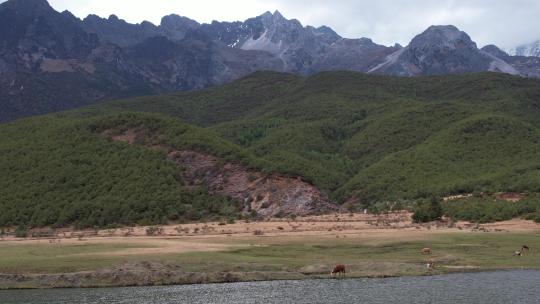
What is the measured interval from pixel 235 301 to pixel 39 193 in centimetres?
8343

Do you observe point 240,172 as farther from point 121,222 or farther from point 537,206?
point 537,206

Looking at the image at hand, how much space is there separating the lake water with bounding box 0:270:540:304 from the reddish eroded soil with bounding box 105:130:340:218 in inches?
2578

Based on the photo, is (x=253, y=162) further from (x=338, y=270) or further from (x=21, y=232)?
(x=338, y=270)

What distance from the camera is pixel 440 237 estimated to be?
3071 inches

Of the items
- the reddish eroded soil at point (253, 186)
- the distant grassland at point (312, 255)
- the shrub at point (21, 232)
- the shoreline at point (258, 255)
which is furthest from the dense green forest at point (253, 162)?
the distant grassland at point (312, 255)

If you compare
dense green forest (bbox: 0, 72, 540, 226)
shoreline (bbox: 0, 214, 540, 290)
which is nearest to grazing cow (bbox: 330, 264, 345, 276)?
shoreline (bbox: 0, 214, 540, 290)

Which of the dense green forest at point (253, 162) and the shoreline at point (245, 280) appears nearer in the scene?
the shoreline at point (245, 280)

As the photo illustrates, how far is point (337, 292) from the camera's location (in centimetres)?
5053

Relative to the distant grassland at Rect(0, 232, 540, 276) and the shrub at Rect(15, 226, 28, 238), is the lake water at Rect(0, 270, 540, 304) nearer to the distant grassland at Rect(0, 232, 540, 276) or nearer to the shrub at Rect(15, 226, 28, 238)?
the distant grassland at Rect(0, 232, 540, 276)

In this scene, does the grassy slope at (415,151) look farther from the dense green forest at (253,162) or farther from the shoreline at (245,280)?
the shoreline at (245,280)

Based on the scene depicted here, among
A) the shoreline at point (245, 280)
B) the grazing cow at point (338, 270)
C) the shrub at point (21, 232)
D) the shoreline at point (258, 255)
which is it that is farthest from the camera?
the shrub at point (21, 232)

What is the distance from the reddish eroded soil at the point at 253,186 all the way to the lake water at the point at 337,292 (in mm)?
65483

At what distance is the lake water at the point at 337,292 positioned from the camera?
4741 centimetres

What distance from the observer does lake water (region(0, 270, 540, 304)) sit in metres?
47.4
